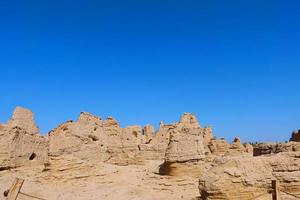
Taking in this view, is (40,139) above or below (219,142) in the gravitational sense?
below

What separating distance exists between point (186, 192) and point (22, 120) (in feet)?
28.2

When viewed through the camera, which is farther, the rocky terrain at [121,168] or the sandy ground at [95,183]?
the sandy ground at [95,183]

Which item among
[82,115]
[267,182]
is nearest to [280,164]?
[267,182]

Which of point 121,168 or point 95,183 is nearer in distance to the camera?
point 95,183

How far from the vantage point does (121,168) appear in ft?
61.1

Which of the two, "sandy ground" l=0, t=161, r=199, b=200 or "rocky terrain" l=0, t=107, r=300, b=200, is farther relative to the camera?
"sandy ground" l=0, t=161, r=199, b=200

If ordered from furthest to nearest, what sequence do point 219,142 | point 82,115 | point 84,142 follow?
point 219,142 < point 82,115 < point 84,142

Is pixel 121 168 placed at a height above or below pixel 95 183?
above

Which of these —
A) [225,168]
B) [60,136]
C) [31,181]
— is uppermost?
[60,136]

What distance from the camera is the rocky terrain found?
999 cm

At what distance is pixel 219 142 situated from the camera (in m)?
28.8

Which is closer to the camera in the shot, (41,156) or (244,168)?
(244,168)

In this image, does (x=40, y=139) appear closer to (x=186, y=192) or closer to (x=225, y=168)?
(x=186, y=192)

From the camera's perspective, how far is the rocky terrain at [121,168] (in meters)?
9.99
